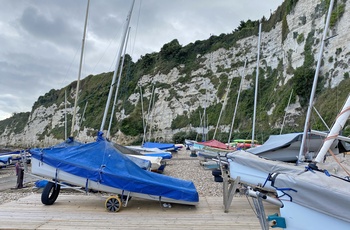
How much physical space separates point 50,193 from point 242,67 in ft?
165

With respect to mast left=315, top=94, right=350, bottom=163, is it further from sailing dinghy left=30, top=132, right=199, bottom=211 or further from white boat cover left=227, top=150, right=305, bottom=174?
sailing dinghy left=30, top=132, right=199, bottom=211

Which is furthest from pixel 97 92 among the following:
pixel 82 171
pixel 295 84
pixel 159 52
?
pixel 82 171

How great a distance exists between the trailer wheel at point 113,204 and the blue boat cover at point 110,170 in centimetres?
30

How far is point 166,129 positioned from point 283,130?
26006 millimetres

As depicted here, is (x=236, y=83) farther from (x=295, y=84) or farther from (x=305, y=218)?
(x=305, y=218)

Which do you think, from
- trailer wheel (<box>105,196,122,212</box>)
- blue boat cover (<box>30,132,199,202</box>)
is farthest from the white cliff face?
trailer wheel (<box>105,196,122,212</box>)

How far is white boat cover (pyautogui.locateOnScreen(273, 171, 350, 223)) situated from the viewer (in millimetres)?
3402

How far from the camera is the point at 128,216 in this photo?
6.44 meters

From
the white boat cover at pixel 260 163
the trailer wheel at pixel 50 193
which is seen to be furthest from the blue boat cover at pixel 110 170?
the white boat cover at pixel 260 163

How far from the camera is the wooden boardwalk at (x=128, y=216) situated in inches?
224

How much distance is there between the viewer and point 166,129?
2226 inches

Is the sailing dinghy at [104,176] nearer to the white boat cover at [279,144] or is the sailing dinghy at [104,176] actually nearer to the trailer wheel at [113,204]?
the trailer wheel at [113,204]

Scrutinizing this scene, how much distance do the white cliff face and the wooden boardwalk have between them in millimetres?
31269

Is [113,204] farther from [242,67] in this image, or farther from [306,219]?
[242,67]
